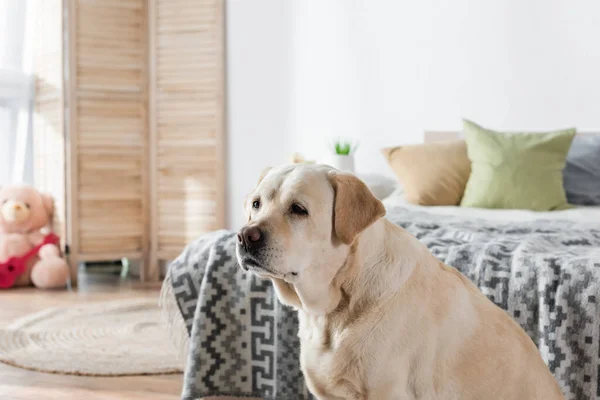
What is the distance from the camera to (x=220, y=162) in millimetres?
4621

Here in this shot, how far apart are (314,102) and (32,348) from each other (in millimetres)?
2360

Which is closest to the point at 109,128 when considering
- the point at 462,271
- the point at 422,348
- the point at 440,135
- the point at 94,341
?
the point at 94,341

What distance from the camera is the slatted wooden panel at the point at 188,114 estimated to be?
461cm

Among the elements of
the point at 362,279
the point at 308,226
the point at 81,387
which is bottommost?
the point at 81,387

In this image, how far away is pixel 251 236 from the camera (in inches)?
50.3

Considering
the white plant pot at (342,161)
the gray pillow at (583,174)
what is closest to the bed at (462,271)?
the gray pillow at (583,174)

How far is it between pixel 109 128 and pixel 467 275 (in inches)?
131

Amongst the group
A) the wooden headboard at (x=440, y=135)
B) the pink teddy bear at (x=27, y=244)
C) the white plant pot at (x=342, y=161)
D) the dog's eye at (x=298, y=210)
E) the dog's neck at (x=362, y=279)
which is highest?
the wooden headboard at (x=440, y=135)

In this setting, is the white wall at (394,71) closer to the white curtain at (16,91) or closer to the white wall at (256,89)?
the white wall at (256,89)

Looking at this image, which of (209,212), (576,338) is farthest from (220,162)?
(576,338)

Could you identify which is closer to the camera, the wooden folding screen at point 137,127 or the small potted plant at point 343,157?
the small potted plant at point 343,157

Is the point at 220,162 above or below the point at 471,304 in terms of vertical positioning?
above

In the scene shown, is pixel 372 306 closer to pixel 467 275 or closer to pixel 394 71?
pixel 467 275

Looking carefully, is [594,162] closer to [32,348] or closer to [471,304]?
[471,304]
